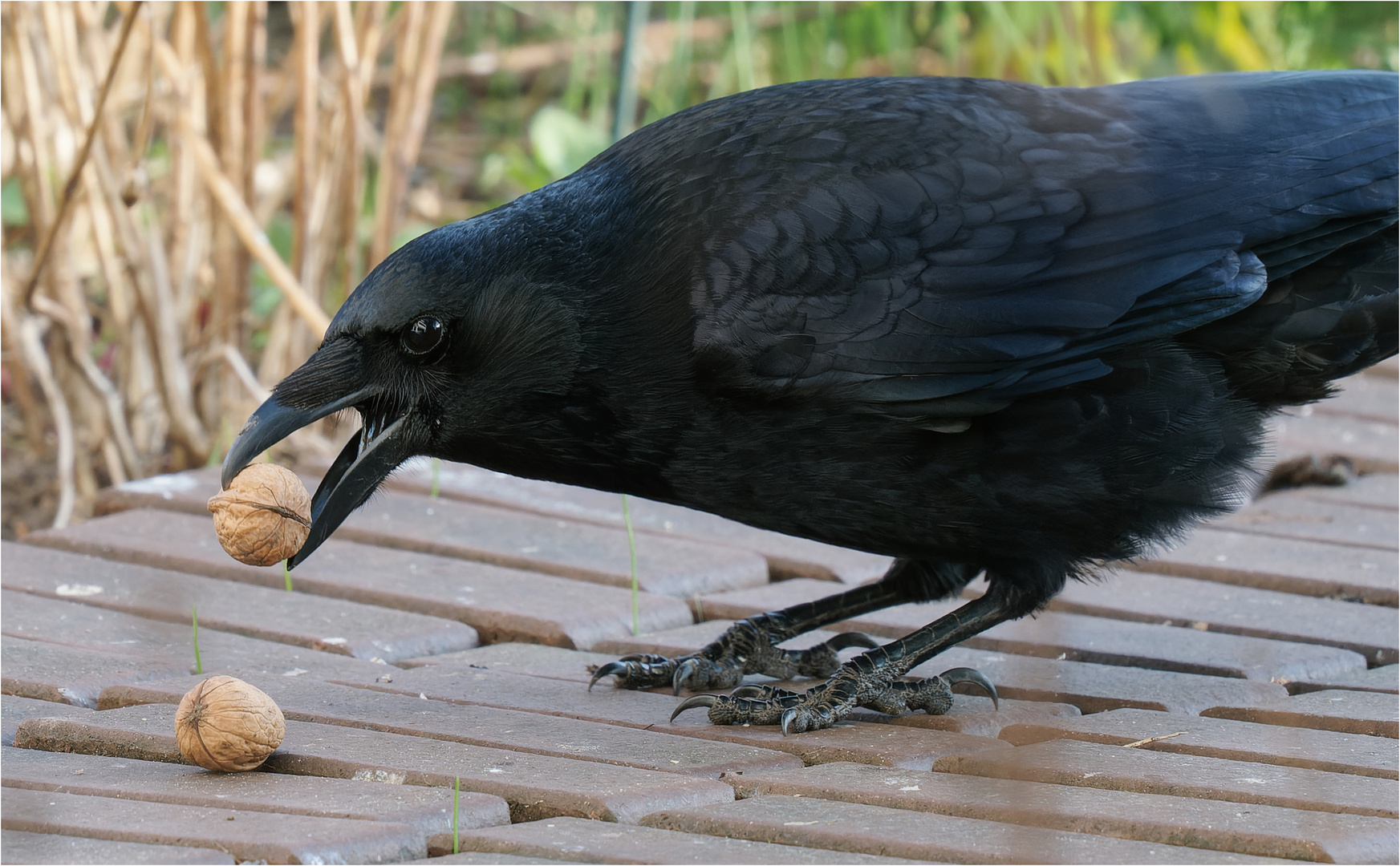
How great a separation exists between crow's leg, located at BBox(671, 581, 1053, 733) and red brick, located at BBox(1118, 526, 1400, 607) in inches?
16.2

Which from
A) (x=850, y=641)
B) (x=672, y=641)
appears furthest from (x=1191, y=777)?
(x=672, y=641)

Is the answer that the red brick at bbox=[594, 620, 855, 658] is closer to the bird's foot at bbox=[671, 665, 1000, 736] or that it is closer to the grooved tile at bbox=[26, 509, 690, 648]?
the grooved tile at bbox=[26, 509, 690, 648]

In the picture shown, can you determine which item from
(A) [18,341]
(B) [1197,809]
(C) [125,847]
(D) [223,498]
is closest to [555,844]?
(C) [125,847]

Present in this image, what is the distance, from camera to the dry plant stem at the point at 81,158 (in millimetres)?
3256

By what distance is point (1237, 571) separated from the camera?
3104mm

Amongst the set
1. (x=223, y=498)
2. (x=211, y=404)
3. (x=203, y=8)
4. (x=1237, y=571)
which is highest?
(x=203, y=8)

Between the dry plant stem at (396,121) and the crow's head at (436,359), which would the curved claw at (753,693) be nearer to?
the crow's head at (436,359)

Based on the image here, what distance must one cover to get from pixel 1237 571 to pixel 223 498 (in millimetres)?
1870

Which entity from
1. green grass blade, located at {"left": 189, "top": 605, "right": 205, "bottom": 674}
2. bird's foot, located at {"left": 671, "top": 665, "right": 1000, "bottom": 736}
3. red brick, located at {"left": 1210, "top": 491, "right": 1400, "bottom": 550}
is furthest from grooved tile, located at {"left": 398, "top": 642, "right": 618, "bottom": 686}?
red brick, located at {"left": 1210, "top": 491, "right": 1400, "bottom": 550}

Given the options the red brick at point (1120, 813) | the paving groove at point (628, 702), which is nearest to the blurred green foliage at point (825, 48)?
the paving groove at point (628, 702)

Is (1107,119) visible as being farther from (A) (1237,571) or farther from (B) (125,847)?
(B) (125,847)

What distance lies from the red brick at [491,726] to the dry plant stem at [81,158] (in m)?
1.39

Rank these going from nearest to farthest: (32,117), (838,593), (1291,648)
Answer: (1291,648) < (838,593) < (32,117)

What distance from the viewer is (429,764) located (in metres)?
2.02
